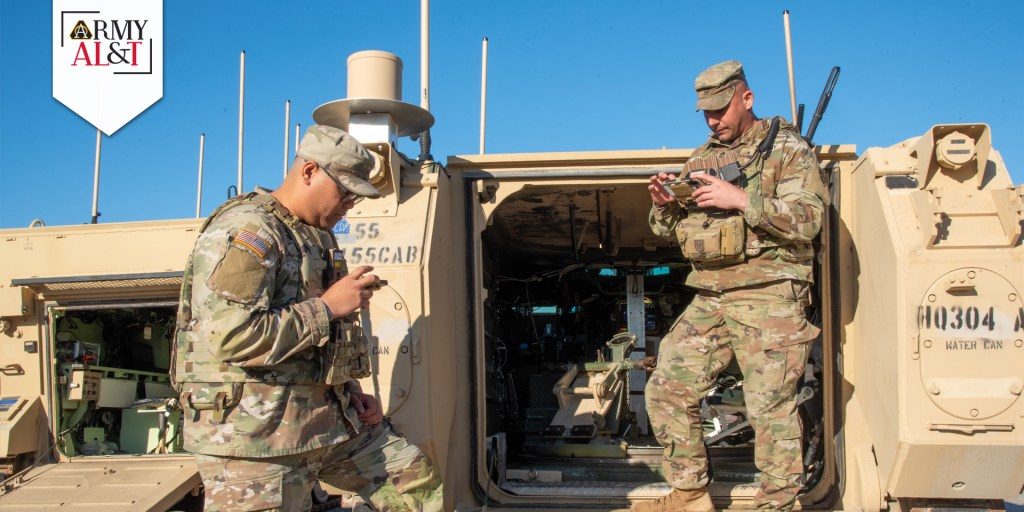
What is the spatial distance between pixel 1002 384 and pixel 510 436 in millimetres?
3434

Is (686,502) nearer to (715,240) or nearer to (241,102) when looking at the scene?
(715,240)

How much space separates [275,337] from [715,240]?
1.99 m

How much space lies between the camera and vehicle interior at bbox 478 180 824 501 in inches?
187

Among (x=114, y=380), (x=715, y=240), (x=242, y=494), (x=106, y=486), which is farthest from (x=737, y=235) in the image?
(x=114, y=380)

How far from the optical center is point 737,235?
145 inches

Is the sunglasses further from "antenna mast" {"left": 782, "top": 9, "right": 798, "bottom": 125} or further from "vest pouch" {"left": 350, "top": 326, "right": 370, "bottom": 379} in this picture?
"antenna mast" {"left": 782, "top": 9, "right": 798, "bottom": 125}

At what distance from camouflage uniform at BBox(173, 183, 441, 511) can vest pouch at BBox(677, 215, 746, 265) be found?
1.64 metres

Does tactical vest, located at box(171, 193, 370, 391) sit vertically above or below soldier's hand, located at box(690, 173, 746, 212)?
below

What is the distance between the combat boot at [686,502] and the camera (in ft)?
12.8

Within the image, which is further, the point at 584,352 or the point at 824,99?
the point at 584,352

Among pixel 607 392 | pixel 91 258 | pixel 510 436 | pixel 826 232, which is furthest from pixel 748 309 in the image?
pixel 91 258

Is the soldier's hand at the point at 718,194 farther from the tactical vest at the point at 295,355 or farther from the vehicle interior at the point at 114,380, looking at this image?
the vehicle interior at the point at 114,380

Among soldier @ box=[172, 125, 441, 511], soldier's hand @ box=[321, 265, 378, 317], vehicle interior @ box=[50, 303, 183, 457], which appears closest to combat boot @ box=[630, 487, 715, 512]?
soldier @ box=[172, 125, 441, 511]

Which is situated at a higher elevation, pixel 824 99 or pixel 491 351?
pixel 824 99
